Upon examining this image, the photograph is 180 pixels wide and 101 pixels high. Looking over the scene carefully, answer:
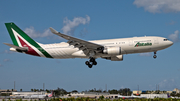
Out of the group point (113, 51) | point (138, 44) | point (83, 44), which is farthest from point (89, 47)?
point (138, 44)

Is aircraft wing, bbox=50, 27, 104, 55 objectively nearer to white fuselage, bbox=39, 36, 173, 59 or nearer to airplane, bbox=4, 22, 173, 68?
airplane, bbox=4, 22, 173, 68

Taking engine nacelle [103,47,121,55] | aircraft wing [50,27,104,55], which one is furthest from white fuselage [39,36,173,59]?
aircraft wing [50,27,104,55]

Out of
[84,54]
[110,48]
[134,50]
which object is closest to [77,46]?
[84,54]

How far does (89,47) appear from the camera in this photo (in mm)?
41594

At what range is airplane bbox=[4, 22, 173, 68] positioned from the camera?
40062 millimetres

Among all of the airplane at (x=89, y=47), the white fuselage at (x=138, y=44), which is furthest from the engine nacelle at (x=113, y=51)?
the white fuselage at (x=138, y=44)

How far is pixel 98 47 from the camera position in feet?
135

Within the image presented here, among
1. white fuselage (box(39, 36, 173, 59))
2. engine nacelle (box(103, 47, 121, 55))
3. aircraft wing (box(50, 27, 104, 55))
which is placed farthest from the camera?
white fuselage (box(39, 36, 173, 59))

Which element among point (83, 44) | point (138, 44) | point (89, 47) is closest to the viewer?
point (138, 44)

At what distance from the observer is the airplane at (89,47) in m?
40.1

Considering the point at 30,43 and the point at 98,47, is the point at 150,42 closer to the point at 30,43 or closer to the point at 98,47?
the point at 98,47

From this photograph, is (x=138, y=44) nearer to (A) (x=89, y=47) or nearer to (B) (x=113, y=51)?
(B) (x=113, y=51)

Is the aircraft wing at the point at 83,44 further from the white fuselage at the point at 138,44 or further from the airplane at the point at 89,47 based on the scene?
the white fuselage at the point at 138,44

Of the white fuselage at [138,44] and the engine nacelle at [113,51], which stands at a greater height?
the white fuselage at [138,44]
